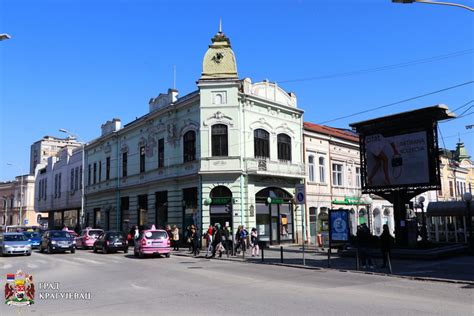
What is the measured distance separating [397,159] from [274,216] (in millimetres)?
11931

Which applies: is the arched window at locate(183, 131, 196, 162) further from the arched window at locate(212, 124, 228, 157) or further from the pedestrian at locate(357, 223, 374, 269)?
the pedestrian at locate(357, 223, 374, 269)

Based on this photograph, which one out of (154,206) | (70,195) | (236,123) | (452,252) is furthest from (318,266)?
(70,195)

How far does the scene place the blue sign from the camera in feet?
77.7

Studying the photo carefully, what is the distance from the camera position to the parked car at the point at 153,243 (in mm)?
25234

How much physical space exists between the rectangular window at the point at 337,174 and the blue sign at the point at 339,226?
16377 mm

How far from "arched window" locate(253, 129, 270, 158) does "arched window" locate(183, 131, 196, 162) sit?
4588 millimetres

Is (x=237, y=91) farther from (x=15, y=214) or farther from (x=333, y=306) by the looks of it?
(x=15, y=214)

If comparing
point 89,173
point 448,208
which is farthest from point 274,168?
point 89,173

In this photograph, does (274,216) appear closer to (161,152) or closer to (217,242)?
(217,242)

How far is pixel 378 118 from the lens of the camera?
25.0 metres

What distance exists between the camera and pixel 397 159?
24.3m

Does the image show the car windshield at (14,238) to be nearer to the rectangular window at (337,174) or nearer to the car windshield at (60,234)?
the car windshield at (60,234)

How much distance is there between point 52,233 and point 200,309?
25.0m

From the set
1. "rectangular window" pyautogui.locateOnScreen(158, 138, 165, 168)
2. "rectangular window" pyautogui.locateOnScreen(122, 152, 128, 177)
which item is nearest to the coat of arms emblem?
"rectangular window" pyautogui.locateOnScreen(158, 138, 165, 168)
